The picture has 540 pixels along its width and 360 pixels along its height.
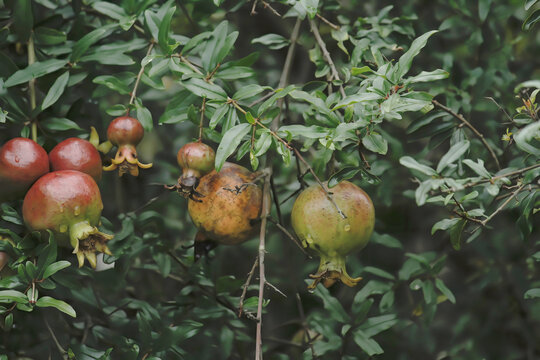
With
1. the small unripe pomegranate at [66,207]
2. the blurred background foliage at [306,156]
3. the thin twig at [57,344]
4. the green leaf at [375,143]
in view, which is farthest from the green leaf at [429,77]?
the thin twig at [57,344]

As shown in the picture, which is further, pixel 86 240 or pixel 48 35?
pixel 48 35

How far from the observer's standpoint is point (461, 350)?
1.65m

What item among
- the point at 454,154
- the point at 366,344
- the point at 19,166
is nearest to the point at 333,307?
the point at 366,344

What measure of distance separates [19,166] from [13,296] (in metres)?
0.22

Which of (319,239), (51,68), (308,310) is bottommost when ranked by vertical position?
(308,310)

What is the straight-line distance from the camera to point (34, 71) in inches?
46.7

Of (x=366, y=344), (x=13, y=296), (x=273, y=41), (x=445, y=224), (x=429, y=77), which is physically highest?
(x=429, y=77)

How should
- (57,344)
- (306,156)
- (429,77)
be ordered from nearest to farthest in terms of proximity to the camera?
(429,77) < (57,344) < (306,156)

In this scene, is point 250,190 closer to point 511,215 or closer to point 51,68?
point 51,68

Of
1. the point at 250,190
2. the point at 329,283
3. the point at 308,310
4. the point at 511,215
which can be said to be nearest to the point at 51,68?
the point at 250,190

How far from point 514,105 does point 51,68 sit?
3.61ft

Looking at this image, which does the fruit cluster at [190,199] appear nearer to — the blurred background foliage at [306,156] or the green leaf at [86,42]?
the blurred background foliage at [306,156]

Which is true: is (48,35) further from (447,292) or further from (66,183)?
(447,292)

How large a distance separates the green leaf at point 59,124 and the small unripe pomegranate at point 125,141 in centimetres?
17
